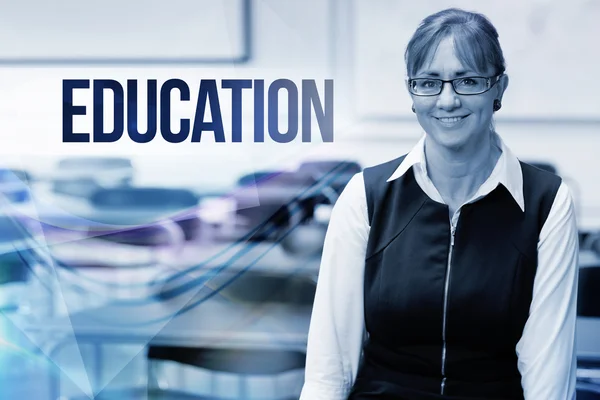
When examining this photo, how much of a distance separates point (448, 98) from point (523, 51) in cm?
63

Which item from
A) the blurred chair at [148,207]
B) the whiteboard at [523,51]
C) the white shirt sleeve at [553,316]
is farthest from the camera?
the blurred chair at [148,207]

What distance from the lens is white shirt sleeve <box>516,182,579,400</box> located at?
1221 millimetres

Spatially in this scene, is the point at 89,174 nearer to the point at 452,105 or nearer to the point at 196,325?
the point at 196,325

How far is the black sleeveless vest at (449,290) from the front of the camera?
4.11 ft

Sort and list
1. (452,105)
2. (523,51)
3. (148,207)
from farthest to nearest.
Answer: (148,207), (523,51), (452,105)

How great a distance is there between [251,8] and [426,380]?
1.00m

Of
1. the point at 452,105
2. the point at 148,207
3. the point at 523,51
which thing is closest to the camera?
the point at 452,105

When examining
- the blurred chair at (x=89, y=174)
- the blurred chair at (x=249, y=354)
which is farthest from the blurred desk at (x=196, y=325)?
the blurred chair at (x=89, y=174)

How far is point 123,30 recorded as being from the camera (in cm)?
187

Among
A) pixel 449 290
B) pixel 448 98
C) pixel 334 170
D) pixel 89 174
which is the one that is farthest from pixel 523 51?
pixel 89 174

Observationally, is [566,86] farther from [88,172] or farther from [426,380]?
[88,172]

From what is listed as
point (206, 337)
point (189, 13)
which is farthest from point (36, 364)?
point (189, 13)

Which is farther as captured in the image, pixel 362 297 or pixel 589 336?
pixel 589 336

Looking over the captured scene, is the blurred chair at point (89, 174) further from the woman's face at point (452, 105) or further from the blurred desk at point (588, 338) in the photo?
the blurred desk at point (588, 338)
